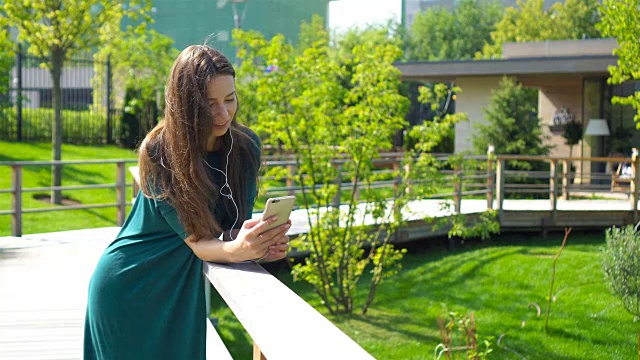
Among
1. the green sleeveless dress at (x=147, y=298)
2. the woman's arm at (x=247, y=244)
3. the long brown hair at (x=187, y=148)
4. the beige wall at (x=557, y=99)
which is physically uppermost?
the beige wall at (x=557, y=99)

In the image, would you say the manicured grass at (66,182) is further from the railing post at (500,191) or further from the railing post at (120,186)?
the railing post at (500,191)

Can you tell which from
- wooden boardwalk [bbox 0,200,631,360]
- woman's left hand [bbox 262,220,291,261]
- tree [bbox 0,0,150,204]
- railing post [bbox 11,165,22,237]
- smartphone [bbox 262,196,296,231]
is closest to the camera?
smartphone [bbox 262,196,296,231]

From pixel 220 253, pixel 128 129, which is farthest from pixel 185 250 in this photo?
pixel 128 129

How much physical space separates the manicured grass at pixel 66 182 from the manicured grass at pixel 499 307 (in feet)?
11.4

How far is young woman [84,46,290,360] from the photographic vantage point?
2367mm

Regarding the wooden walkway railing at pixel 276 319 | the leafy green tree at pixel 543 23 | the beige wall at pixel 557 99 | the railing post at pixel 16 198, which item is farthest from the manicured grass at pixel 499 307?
the leafy green tree at pixel 543 23

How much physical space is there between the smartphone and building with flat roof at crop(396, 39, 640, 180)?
64.1ft

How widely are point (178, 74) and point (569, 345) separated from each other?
27.6 ft

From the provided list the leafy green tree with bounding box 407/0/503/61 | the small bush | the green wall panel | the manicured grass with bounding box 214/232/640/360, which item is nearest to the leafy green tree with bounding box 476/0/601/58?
the green wall panel

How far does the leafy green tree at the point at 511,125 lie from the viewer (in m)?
21.9

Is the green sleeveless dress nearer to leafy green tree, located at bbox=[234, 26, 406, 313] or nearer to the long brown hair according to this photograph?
the long brown hair

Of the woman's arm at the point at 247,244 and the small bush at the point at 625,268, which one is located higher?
the woman's arm at the point at 247,244

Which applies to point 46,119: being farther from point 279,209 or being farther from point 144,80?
point 279,209

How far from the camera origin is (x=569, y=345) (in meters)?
9.97
